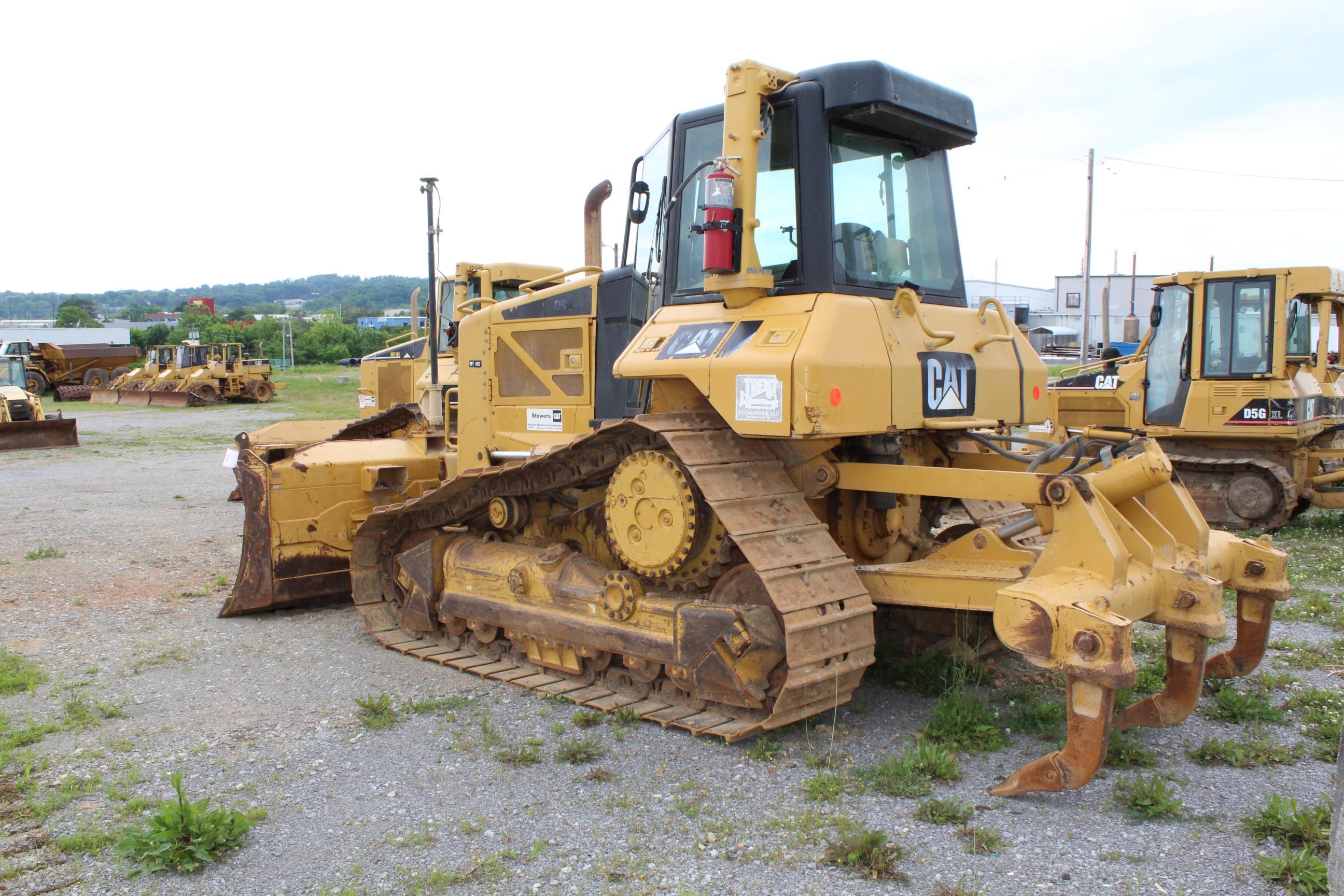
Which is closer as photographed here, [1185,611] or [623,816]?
[623,816]

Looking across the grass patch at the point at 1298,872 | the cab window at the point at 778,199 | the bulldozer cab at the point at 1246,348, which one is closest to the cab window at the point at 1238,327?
the bulldozer cab at the point at 1246,348

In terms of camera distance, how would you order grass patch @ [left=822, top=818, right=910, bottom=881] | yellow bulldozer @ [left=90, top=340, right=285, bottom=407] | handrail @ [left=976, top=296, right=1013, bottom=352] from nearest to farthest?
grass patch @ [left=822, top=818, right=910, bottom=881], handrail @ [left=976, top=296, right=1013, bottom=352], yellow bulldozer @ [left=90, top=340, right=285, bottom=407]

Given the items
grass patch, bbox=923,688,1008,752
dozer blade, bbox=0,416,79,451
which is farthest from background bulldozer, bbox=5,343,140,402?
grass patch, bbox=923,688,1008,752

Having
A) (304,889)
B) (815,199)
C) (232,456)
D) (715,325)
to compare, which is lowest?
(304,889)

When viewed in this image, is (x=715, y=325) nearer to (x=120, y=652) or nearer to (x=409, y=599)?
(x=409, y=599)

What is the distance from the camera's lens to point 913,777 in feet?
14.0

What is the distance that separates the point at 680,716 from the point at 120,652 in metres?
3.75

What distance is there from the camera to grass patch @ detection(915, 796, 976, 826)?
3965mm

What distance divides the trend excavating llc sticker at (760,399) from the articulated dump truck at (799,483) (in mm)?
15

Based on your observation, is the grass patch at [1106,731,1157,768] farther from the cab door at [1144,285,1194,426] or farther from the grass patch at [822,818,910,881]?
the cab door at [1144,285,1194,426]

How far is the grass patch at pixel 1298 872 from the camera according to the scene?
3379 mm

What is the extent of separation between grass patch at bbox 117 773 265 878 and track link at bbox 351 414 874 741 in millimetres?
1930

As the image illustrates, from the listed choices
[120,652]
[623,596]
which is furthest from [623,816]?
[120,652]

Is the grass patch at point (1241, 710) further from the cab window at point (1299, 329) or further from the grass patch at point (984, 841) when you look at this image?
the cab window at point (1299, 329)
